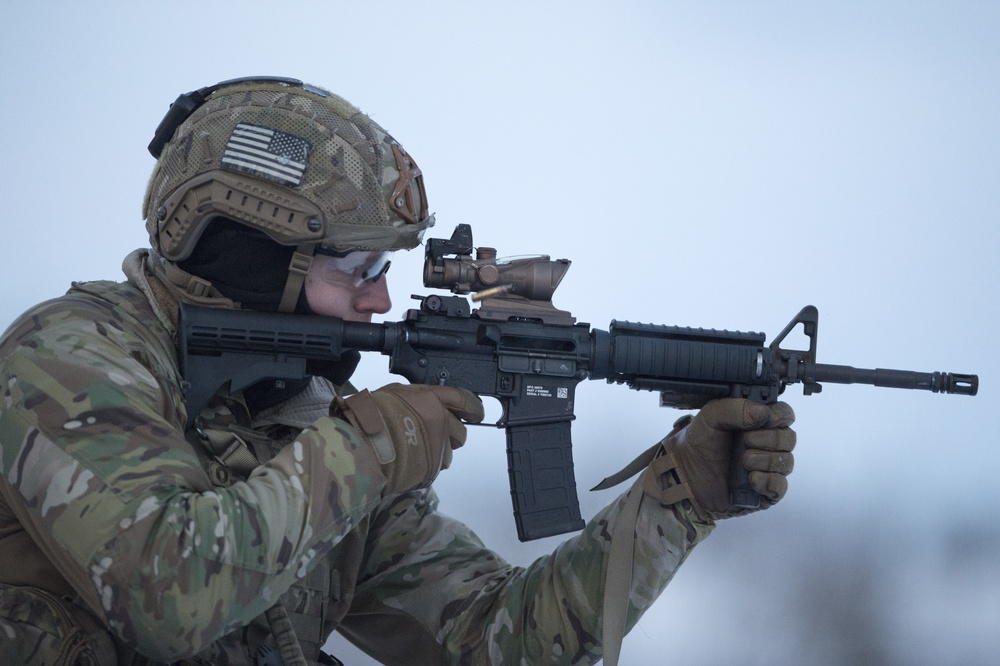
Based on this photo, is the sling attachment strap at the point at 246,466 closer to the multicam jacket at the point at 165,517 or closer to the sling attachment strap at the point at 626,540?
the multicam jacket at the point at 165,517

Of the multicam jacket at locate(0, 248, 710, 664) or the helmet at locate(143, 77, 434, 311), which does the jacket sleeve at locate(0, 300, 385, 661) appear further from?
the helmet at locate(143, 77, 434, 311)

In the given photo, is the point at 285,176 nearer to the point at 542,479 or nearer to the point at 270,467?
the point at 270,467

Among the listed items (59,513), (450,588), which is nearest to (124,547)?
(59,513)

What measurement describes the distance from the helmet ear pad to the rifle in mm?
177

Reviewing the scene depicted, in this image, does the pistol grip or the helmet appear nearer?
the helmet

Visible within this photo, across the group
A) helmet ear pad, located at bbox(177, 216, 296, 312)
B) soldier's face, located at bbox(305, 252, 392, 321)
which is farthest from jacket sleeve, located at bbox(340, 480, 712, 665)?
helmet ear pad, located at bbox(177, 216, 296, 312)

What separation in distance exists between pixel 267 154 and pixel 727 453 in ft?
3.67

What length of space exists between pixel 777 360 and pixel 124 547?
1377 mm

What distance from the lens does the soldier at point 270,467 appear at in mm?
1533

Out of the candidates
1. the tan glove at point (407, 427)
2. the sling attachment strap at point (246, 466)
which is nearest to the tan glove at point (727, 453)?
the tan glove at point (407, 427)

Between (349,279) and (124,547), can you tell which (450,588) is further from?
(124,547)

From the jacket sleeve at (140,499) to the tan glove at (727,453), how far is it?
753 millimetres

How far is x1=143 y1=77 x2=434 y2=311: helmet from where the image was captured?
1.93m

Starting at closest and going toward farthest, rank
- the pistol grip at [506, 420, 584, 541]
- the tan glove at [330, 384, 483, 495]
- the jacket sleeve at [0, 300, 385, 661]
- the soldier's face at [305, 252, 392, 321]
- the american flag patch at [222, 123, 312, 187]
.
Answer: the jacket sleeve at [0, 300, 385, 661] → the tan glove at [330, 384, 483, 495] → the american flag patch at [222, 123, 312, 187] → the soldier's face at [305, 252, 392, 321] → the pistol grip at [506, 420, 584, 541]
